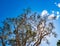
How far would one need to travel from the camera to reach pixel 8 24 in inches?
1201

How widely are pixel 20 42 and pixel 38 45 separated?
285cm

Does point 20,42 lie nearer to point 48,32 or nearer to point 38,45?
point 38,45

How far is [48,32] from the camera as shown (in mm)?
30562

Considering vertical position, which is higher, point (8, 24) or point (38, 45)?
point (8, 24)

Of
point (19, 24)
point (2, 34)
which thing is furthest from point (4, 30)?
point (19, 24)

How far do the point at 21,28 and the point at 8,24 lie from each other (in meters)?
2.39

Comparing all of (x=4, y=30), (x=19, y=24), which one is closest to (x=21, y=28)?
(x=19, y=24)

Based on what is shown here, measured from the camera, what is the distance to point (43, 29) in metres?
30.1

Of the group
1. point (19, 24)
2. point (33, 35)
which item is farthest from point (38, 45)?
point (19, 24)

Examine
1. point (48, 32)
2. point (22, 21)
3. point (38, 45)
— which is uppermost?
point (22, 21)

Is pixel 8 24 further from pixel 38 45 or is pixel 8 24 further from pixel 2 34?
pixel 38 45

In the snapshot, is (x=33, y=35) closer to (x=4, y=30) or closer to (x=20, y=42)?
(x=20, y=42)

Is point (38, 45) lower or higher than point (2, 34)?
lower

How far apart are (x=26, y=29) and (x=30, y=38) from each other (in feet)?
5.41
